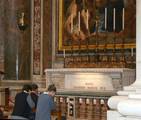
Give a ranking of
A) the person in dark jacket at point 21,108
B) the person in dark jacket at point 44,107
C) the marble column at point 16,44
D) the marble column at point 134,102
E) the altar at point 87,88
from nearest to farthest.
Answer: the marble column at point 134,102 < the person in dark jacket at point 44,107 < the person in dark jacket at point 21,108 < the altar at point 87,88 < the marble column at point 16,44

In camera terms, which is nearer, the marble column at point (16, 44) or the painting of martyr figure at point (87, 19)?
the painting of martyr figure at point (87, 19)

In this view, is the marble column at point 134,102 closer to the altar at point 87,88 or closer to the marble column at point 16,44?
the altar at point 87,88

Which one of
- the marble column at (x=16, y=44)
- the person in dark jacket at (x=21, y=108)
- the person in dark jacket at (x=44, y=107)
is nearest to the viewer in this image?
the person in dark jacket at (x=44, y=107)

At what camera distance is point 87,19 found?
689 inches

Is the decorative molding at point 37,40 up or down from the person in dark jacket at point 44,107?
up

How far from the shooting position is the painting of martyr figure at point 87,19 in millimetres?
16531

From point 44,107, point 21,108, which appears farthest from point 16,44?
point 44,107

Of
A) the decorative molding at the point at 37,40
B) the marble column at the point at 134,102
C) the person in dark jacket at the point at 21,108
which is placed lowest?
the person in dark jacket at the point at 21,108

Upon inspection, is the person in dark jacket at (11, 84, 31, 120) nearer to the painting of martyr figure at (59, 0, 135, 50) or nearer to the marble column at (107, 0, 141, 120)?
the marble column at (107, 0, 141, 120)

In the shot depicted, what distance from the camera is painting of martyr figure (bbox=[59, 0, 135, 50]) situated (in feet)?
54.2

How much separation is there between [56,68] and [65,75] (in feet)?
4.50

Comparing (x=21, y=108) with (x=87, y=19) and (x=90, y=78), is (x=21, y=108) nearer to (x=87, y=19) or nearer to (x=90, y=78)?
(x=90, y=78)

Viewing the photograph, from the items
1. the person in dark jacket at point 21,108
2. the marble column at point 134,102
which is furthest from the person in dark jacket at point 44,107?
the marble column at point 134,102

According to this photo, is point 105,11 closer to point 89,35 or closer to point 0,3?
point 89,35
